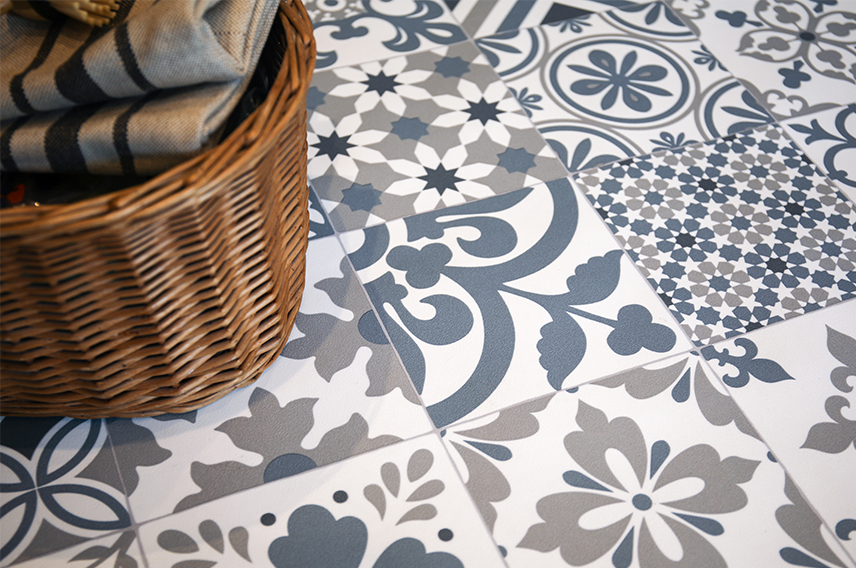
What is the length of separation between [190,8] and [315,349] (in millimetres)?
415

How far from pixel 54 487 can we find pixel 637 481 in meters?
0.63

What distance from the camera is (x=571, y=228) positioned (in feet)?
3.37

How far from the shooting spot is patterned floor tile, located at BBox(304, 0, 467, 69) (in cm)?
125

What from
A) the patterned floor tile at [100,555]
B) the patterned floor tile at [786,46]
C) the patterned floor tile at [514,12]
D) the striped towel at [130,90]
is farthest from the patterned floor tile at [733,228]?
the patterned floor tile at [100,555]

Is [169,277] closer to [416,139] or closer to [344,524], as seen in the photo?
[344,524]

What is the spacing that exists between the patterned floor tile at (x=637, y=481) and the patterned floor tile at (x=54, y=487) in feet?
1.23

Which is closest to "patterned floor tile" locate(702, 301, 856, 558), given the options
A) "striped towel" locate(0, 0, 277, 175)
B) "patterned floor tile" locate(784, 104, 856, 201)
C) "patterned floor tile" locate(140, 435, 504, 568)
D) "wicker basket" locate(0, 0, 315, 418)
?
"patterned floor tile" locate(784, 104, 856, 201)

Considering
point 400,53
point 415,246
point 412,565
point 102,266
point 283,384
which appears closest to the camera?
point 102,266

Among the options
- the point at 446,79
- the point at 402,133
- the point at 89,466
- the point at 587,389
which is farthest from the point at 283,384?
the point at 446,79

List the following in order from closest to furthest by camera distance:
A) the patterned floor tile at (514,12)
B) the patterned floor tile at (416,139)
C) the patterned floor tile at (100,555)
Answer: the patterned floor tile at (100,555) < the patterned floor tile at (416,139) < the patterned floor tile at (514,12)

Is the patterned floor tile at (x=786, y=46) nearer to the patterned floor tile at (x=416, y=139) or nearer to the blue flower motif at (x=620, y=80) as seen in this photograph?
the blue flower motif at (x=620, y=80)

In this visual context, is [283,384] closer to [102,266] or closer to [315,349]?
[315,349]

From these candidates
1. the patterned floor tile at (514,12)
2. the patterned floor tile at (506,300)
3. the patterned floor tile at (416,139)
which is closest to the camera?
the patterned floor tile at (506,300)

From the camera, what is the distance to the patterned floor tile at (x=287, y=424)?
31.4 inches
